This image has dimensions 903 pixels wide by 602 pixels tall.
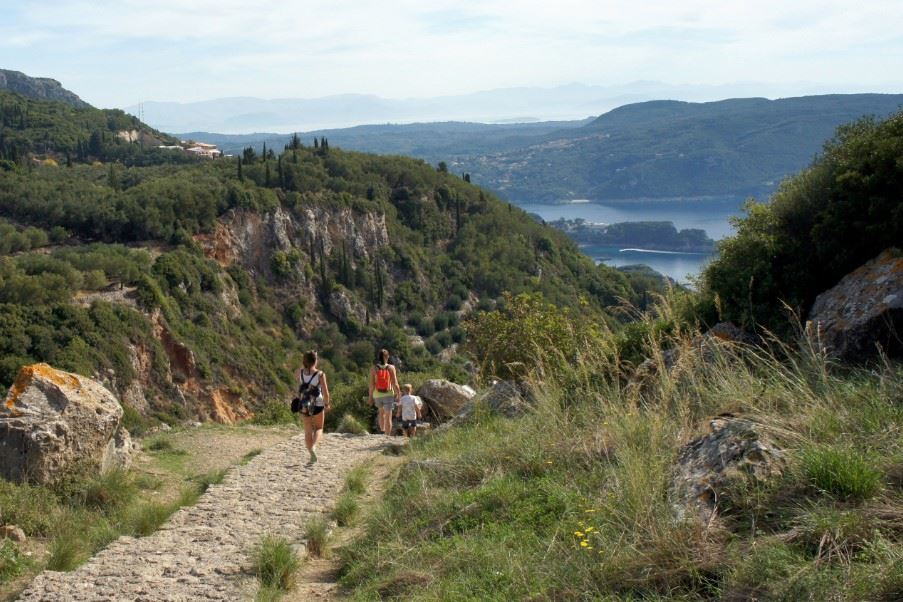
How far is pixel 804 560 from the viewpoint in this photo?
351 cm

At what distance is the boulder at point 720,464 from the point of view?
13.8ft

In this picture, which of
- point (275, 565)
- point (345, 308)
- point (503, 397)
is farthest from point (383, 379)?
point (345, 308)

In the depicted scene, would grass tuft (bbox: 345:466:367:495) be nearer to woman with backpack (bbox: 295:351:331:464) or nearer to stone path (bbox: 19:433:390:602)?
stone path (bbox: 19:433:390:602)

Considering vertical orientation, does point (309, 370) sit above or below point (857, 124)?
below

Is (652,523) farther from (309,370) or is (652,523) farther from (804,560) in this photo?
(309,370)

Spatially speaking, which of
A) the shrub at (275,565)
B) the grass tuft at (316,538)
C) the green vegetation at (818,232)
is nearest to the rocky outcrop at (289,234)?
the green vegetation at (818,232)

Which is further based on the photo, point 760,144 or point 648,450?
point 760,144

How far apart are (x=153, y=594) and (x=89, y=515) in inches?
113

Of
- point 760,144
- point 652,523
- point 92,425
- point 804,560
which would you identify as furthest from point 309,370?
point 760,144

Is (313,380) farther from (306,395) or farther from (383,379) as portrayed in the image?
(383,379)

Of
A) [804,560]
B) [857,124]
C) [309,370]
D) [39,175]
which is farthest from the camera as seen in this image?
[39,175]

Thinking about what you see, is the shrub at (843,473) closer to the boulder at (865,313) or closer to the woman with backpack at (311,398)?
the boulder at (865,313)

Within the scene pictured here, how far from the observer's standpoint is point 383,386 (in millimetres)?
12172

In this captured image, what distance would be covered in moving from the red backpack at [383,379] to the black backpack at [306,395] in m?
2.38
